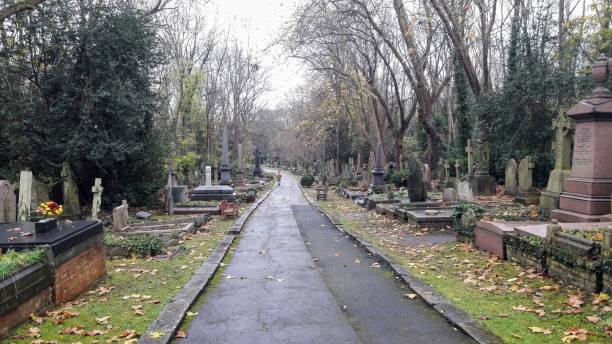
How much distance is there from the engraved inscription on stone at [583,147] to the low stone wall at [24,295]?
396 inches

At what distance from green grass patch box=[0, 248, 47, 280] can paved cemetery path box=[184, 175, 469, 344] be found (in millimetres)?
2077

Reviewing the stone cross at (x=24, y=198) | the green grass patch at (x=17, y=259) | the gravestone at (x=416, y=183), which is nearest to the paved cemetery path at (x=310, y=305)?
the green grass patch at (x=17, y=259)

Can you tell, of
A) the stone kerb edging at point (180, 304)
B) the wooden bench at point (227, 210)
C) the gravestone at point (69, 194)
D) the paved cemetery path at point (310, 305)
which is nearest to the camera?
the stone kerb edging at point (180, 304)

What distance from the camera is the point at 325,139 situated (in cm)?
5172

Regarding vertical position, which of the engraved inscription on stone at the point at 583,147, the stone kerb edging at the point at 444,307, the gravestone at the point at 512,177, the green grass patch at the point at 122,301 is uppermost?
the engraved inscription on stone at the point at 583,147

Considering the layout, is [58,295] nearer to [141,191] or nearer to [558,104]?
[141,191]

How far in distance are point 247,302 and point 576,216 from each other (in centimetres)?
709

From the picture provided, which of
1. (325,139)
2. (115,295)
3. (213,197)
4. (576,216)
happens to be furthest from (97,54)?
(325,139)

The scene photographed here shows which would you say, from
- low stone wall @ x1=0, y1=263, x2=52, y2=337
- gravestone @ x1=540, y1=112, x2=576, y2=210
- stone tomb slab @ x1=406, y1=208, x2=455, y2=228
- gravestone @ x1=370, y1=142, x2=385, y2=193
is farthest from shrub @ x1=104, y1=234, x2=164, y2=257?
gravestone @ x1=370, y1=142, x2=385, y2=193

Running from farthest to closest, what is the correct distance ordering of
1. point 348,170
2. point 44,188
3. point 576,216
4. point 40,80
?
1. point 348,170
2. point 40,80
3. point 44,188
4. point 576,216

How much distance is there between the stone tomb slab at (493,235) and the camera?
8719mm

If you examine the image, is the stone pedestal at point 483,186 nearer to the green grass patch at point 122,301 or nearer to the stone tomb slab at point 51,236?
the green grass patch at point 122,301

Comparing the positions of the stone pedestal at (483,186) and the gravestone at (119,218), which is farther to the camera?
the stone pedestal at (483,186)

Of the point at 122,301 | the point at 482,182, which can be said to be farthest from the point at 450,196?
the point at 122,301
